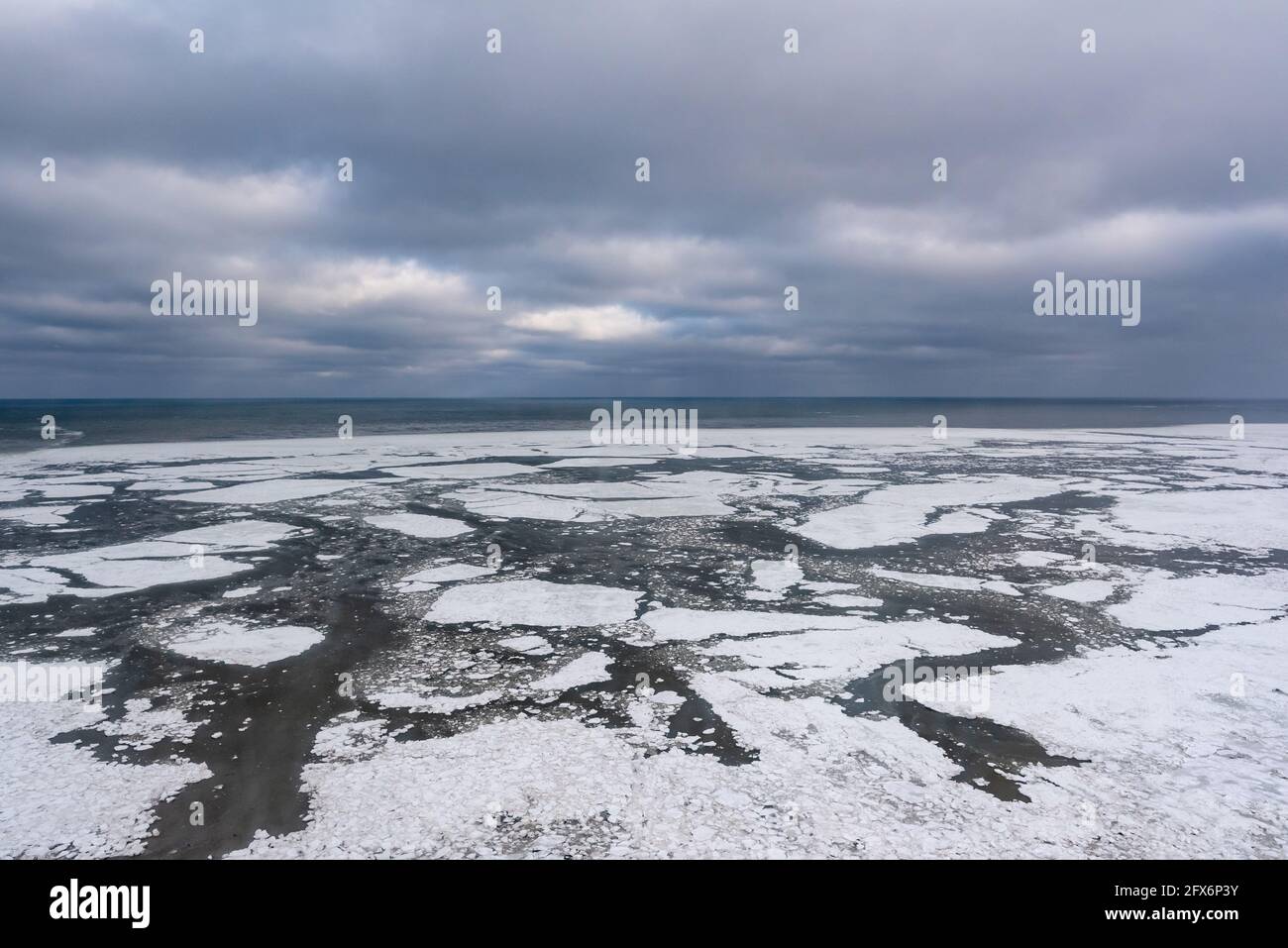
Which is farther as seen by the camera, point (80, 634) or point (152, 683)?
point (80, 634)

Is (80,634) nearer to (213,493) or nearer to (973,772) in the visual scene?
(973,772)

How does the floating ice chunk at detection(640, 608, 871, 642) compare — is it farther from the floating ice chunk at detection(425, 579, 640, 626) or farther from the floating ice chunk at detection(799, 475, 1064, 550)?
the floating ice chunk at detection(799, 475, 1064, 550)

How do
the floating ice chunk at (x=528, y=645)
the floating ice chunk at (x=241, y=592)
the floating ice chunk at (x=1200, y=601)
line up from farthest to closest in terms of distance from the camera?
the floating ice chunk at (x=241, y=592) → the floating ice chunk at (x=1200, y=601) → the floating ice chunk at (x=528, y=645)

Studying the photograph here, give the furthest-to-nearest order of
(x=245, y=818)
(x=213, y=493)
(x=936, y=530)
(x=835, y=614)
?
(x=213, y=493) → (x=936, y=530) → (x=835, y=614) → (x=245, y=818)

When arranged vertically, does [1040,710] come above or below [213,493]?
below

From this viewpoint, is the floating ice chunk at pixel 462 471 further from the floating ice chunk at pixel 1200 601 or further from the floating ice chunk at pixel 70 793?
the floating ice chunk at pixel 1200 601

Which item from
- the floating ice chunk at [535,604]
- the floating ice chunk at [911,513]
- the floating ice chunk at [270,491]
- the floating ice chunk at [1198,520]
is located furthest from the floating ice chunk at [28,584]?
the floating ice chunk at [1198,520]

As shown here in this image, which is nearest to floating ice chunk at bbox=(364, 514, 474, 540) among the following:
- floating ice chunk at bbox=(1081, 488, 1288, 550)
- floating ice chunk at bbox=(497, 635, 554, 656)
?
floating ice chunk at bbox=(497, 635, 554, 656)

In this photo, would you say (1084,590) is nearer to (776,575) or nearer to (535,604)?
(776,575)
